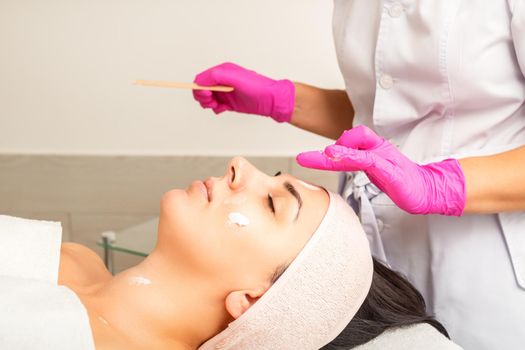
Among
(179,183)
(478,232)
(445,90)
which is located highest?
(445,90)

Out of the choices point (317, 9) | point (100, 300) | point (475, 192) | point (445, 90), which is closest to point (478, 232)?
point (475, 192)

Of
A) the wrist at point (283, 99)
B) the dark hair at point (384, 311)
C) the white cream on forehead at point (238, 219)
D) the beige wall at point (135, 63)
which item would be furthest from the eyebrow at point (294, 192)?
the beige wall at point (135, 63)

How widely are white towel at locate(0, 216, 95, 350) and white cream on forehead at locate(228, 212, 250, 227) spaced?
313mm

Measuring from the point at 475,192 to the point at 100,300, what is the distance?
0.74 metres

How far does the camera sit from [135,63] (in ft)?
7.37

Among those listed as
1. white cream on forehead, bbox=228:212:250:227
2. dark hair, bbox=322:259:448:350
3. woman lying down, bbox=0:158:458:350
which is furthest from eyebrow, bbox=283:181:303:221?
dark hair, bbox=322:259:448:350

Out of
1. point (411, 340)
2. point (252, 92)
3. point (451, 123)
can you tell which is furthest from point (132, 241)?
point (451, 123)

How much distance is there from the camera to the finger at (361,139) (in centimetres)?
121

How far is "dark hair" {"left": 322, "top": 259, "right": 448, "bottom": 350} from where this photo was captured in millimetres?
1323

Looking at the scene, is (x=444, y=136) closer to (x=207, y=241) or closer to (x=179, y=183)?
(x=207, y=241)

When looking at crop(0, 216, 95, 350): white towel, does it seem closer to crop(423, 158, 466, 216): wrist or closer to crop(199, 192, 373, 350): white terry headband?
crop(199, 192, 373, 350): white terry headband

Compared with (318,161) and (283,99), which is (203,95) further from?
(318,161)

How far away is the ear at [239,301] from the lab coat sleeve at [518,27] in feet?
2.10

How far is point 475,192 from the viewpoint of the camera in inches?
45.8
